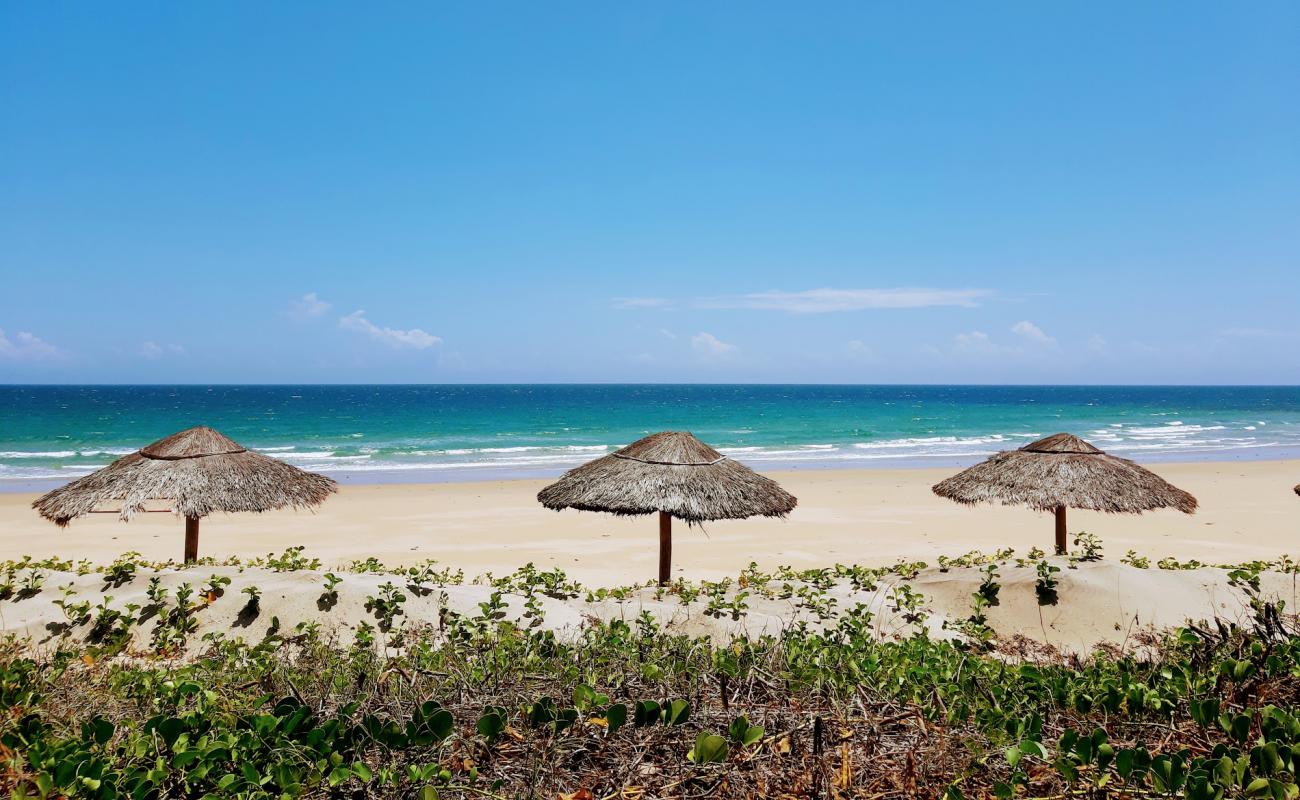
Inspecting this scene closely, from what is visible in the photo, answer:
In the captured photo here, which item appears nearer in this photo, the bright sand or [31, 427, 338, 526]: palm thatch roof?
[31, 427, 338, 526]: palm thatch roof

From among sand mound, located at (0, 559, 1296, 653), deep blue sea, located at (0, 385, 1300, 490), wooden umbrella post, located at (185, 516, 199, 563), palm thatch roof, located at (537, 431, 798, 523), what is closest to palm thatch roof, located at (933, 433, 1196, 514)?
sand mound, located at (0, 559, 1296, 653)

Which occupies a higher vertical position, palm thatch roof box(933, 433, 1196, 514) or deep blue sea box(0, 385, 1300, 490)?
palm thatch roof box(933, 433, 1196, 514)

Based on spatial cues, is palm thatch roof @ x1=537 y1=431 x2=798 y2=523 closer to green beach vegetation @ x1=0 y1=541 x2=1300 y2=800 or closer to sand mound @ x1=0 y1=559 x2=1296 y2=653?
sand mound @ x1=0 y1=559 x2=1296 y2=653

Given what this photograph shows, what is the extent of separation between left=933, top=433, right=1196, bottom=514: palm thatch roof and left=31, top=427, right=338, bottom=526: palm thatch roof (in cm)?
1031

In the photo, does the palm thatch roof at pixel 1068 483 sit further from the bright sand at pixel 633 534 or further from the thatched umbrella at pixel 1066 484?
the bright sand at pixel 633 534

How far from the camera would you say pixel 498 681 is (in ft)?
7.60

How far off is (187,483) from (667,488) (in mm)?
6492

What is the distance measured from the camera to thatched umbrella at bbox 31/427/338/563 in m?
9.94

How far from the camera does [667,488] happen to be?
32.7 ft

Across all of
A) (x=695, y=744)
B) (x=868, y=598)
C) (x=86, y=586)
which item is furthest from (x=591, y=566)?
(x=695, y=744)

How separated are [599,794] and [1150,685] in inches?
75.6

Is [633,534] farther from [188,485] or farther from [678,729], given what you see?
[678,729]

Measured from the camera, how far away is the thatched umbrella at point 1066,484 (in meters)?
10.8

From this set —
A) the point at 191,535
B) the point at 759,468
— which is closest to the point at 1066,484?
the point at 191,535
